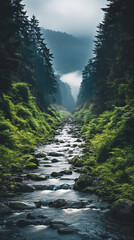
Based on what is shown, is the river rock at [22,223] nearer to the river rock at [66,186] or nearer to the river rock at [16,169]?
the river rock at [66,186]

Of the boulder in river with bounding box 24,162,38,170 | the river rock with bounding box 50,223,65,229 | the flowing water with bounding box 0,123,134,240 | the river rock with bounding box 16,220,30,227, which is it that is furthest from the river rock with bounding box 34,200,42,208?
the boulder in river with bounding box 24,162,38,170

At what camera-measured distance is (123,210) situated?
14.8 feet

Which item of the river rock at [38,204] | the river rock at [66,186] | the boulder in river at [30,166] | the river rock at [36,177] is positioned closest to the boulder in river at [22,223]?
the river rock at [38,204]

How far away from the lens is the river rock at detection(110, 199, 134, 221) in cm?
439

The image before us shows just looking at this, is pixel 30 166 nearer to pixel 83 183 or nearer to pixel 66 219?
pixel 83 183

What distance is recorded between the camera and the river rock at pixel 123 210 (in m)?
4.39

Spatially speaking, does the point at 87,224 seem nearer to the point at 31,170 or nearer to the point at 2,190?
the point at 2,190

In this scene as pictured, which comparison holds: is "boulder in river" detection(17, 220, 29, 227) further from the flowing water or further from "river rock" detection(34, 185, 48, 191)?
"river rock" detection(34, 185, 48, 191)

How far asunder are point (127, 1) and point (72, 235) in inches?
544

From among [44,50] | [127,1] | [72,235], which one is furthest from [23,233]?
[44,50]

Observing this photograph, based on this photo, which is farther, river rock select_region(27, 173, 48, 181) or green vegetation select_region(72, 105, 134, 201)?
river rock select_region(27, 173, 48, 181)

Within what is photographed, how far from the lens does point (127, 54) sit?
14078 mm

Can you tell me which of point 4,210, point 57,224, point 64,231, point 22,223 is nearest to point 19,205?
point 4,210

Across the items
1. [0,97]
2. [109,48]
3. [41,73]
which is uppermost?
[41,73]
